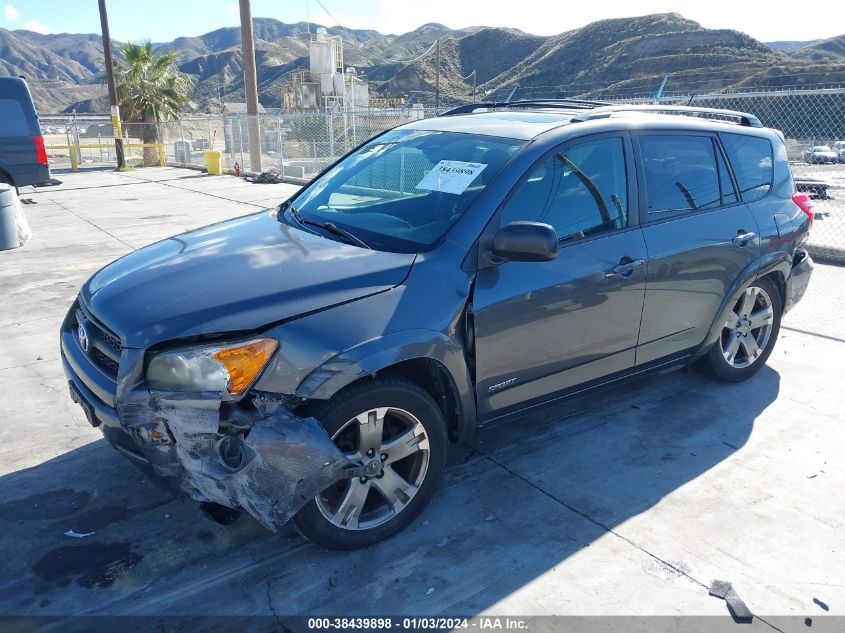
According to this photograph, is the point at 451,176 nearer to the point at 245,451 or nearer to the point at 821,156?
the point at 245,451

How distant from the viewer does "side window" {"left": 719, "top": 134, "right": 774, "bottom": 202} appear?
4.46 meters

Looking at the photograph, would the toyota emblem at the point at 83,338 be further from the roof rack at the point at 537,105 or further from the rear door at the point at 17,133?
the rear door at the point at 17,133

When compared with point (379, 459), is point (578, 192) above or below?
above

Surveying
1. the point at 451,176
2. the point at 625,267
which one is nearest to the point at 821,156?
the point at 625,267

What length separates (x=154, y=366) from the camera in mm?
2658

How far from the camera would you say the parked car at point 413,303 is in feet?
8.61

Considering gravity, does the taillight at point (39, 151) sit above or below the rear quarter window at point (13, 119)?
below

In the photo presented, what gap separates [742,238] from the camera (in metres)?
4.30

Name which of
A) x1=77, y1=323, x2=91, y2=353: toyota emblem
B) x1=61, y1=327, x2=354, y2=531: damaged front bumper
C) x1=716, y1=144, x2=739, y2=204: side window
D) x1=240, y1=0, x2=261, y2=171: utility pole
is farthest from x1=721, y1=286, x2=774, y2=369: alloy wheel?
x1=240, y1=0, x2=261, y2=171: utility pole

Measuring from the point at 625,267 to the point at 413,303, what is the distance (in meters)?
1.36

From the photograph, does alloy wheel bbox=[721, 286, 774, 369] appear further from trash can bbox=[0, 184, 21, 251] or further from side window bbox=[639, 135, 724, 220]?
trash can bbox=[0, 184, 21, 251]

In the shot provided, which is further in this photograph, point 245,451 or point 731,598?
point 731,598

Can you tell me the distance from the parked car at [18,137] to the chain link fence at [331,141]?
19.5ft

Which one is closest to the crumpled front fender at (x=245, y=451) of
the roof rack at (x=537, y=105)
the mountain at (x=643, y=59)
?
the roof rack at (x=537, y=105)
